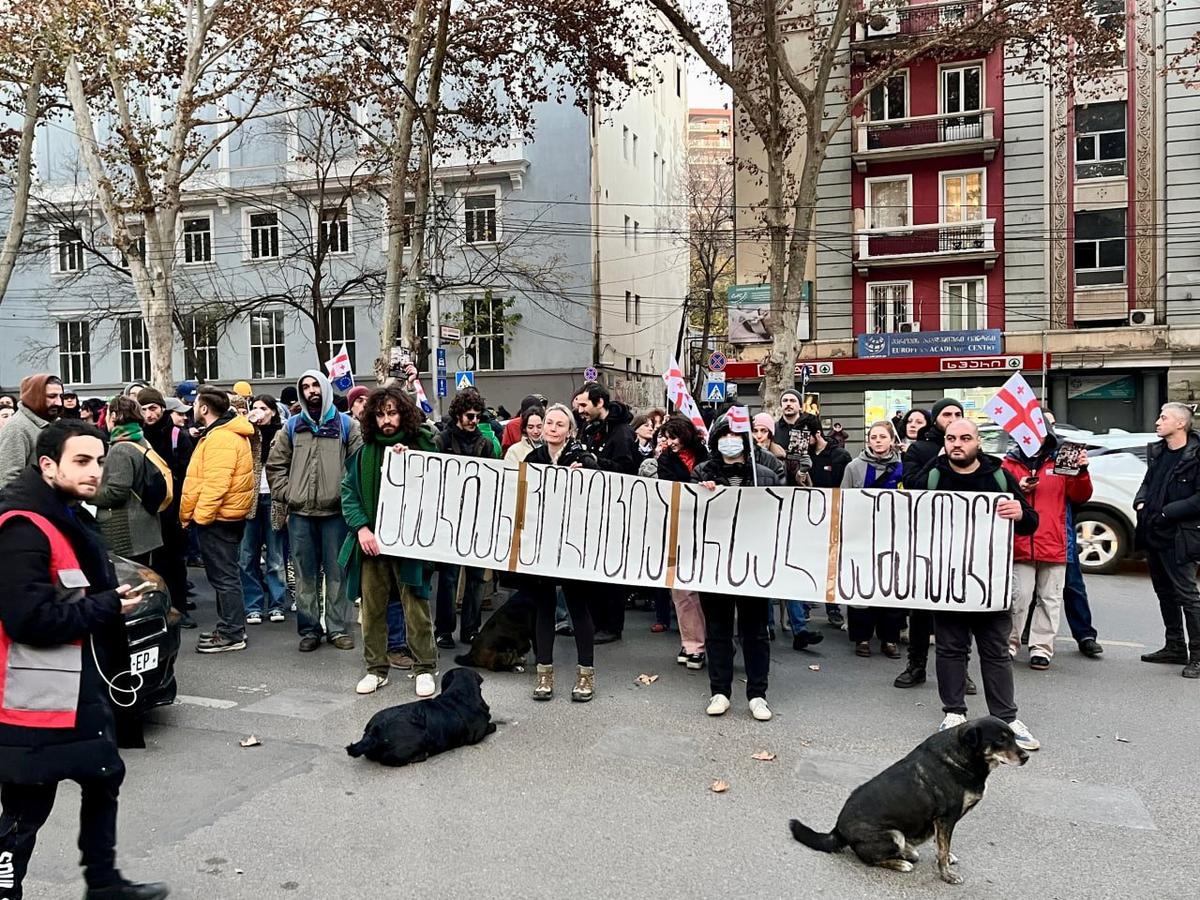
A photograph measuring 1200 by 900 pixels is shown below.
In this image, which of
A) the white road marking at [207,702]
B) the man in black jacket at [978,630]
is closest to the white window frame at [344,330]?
the white road marking at [207,702]

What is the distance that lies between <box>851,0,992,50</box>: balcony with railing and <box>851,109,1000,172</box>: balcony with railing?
2.45m

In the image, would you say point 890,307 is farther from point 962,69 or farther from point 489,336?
point 489,336

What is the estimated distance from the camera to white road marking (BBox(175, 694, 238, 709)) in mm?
5840

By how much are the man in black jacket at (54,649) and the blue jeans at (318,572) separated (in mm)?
3824

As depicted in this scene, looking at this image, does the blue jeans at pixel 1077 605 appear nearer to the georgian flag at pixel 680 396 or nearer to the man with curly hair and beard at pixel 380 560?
the georgian flag at pixel 680 396

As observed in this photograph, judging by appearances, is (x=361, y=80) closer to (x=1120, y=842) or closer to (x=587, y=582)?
(x=587, y=582)

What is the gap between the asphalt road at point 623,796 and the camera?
146 inches

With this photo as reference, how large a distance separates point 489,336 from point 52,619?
94.8 feet

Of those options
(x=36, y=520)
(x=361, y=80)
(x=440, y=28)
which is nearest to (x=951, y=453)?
(x=36, y=520)

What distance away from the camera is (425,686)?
595 cm

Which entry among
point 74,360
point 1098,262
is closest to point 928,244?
point 1098,262

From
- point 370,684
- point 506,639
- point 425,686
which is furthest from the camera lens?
point 506,639

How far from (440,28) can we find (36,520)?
1658cm

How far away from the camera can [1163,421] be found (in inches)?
275
